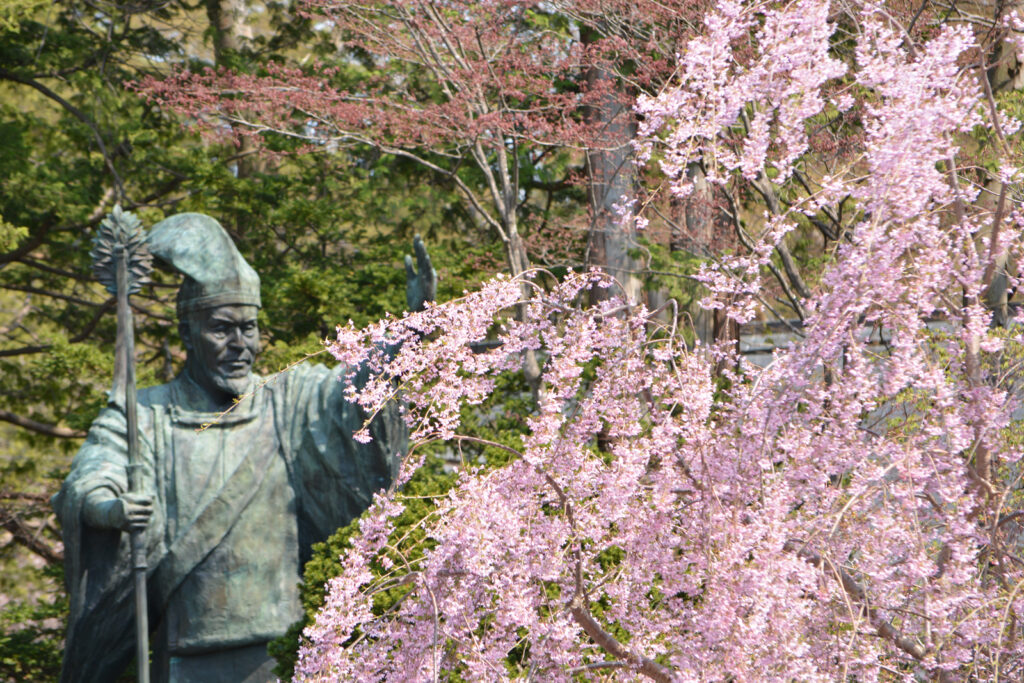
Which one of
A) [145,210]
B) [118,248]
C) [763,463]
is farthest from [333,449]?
[145,210]

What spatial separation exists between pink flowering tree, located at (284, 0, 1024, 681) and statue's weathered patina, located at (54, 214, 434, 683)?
448 mm

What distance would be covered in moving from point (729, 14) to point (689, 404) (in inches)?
48.1

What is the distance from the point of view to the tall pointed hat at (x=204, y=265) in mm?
4664

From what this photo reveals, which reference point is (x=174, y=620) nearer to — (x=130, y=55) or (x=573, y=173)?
(x=573, y=173)

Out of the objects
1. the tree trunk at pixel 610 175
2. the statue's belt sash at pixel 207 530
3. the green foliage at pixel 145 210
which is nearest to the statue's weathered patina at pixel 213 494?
the statue's belt sash at pixel 207 530

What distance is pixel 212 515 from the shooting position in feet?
15.4

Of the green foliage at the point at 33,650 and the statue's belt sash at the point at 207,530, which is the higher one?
the statue's belt sash at the point at 207,530

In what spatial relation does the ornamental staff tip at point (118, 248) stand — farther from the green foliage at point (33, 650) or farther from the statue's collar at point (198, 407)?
the green foliage at point (33, 650)

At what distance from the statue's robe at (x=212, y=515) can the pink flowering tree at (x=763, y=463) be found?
435 mm

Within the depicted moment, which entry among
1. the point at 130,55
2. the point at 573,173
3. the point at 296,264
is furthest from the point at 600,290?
the point at 130,55

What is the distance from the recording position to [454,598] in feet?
13.8

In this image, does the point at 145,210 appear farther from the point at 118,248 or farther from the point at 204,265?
the point at 204,265

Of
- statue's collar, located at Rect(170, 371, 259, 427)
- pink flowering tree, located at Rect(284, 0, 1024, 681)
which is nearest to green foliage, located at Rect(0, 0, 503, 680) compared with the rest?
statue's collar, located at Rect(170, 371, 259, 427)

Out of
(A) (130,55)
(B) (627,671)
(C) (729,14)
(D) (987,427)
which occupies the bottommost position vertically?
(B) (627,671)
